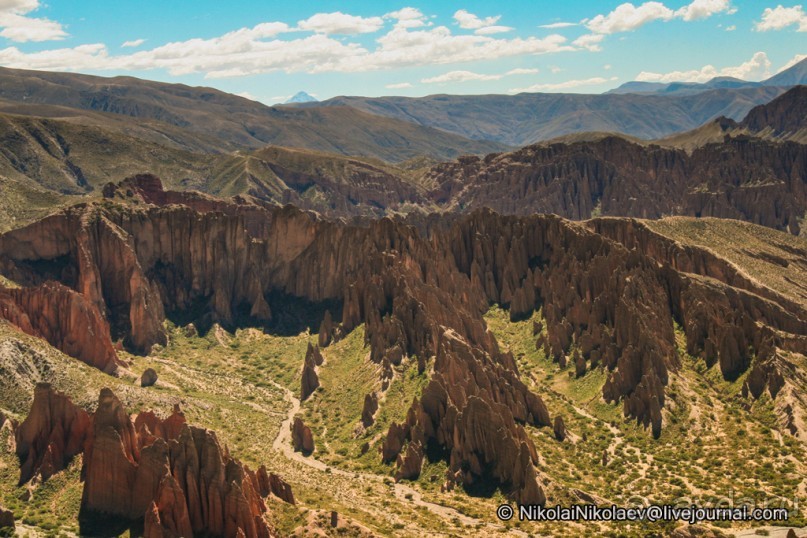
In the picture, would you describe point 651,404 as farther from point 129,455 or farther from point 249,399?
point 129,455

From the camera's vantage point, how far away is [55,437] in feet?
232

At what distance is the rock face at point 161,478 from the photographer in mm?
61312

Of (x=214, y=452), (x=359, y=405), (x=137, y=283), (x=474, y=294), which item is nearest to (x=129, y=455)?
(x=214, y=452)

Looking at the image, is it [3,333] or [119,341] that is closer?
[3,333]

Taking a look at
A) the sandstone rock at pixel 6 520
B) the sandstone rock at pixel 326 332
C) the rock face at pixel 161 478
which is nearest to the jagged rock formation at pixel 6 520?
the sandstone rock at pixel 6 520

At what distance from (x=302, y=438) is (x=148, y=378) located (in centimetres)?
2598

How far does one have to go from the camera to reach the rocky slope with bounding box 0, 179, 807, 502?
9381 centimetres

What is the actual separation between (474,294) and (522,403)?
50669 millimetres

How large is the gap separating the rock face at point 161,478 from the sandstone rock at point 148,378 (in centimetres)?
4237

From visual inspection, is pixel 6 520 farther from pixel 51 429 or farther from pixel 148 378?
pixel 148 378

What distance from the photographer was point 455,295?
13962 cm

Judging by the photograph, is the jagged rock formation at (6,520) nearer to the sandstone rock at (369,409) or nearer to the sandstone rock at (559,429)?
the sandstone rock at (369,409)

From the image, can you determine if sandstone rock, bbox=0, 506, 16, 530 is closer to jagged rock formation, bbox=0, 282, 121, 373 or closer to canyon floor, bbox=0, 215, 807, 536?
canyon floor, bbox=0, 215, 807, 536

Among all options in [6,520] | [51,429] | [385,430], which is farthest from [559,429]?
[6,520]
